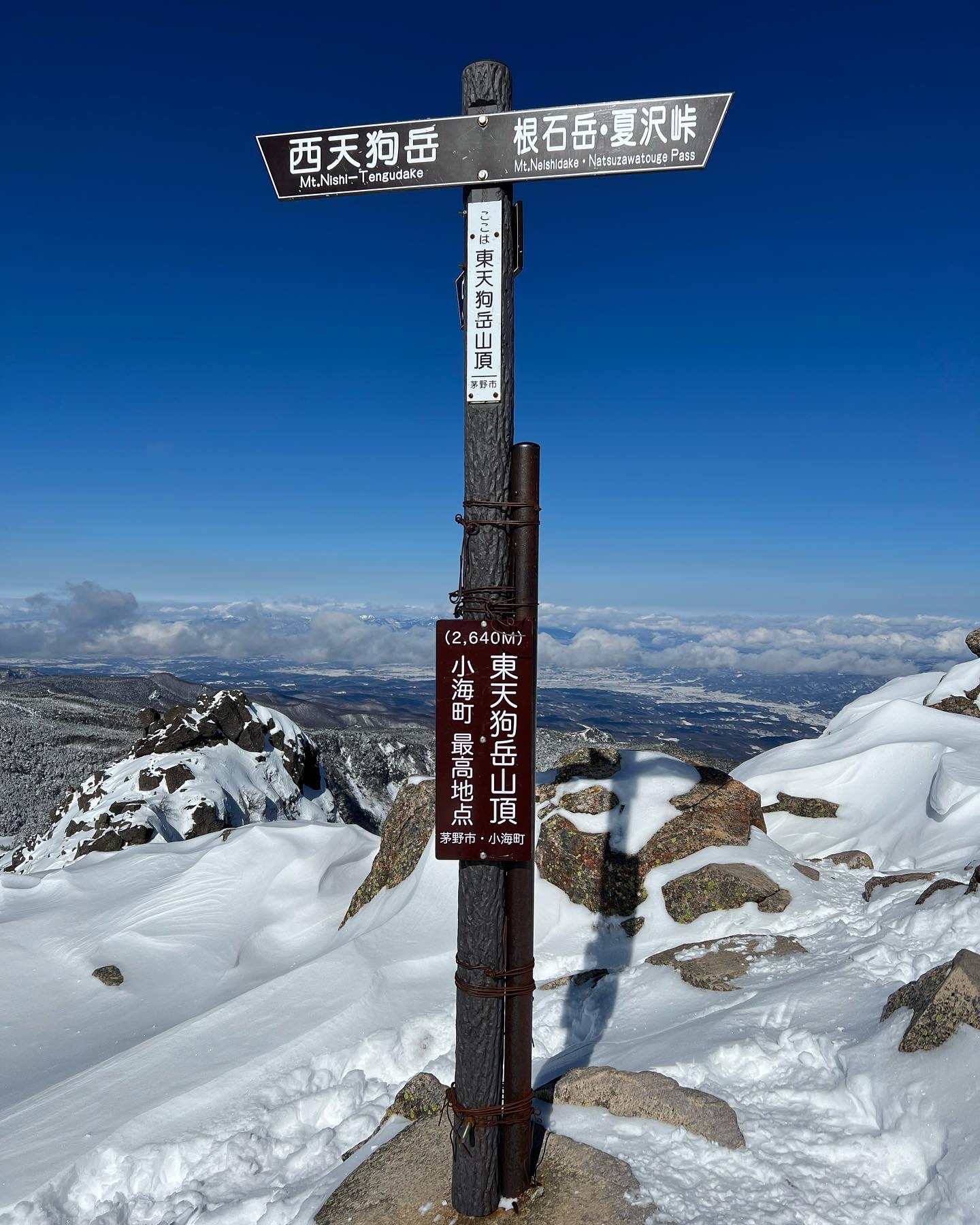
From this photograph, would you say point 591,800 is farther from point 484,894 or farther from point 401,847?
point 484,894

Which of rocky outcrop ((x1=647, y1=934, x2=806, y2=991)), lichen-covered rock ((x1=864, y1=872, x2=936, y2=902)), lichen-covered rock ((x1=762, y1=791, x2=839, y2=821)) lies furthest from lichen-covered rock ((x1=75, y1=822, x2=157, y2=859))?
lichen-covered rock ((x1=864, y1=872, x2=936, y2=902))

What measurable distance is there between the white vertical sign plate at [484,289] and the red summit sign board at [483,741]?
5.48 ft

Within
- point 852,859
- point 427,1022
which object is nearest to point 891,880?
point 852,859

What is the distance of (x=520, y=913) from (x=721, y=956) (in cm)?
567

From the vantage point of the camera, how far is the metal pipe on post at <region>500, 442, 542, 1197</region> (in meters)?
4.73

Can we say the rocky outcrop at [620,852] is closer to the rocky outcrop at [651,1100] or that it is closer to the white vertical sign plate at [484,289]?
the rocky outcrop at [651,1100]

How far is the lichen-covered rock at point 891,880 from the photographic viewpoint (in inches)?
405

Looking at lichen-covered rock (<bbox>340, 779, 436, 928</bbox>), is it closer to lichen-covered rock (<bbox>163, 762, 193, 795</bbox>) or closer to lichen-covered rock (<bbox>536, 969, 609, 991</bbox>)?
lichen-covered rock (<bbox>536, 969, 609, 991</bbox>)

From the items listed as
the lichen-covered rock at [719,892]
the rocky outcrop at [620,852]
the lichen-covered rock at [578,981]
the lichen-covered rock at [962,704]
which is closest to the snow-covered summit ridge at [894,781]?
the lichen-covered rock at [962,704]

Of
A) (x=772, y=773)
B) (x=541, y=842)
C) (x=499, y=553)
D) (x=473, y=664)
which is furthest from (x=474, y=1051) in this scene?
(x=772, y=773)

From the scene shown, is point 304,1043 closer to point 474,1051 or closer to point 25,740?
point 474,1051

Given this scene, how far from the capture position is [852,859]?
1260cm

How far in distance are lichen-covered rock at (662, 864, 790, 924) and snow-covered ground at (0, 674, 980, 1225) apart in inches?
8.0

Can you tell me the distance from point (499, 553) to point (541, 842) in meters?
9.08
